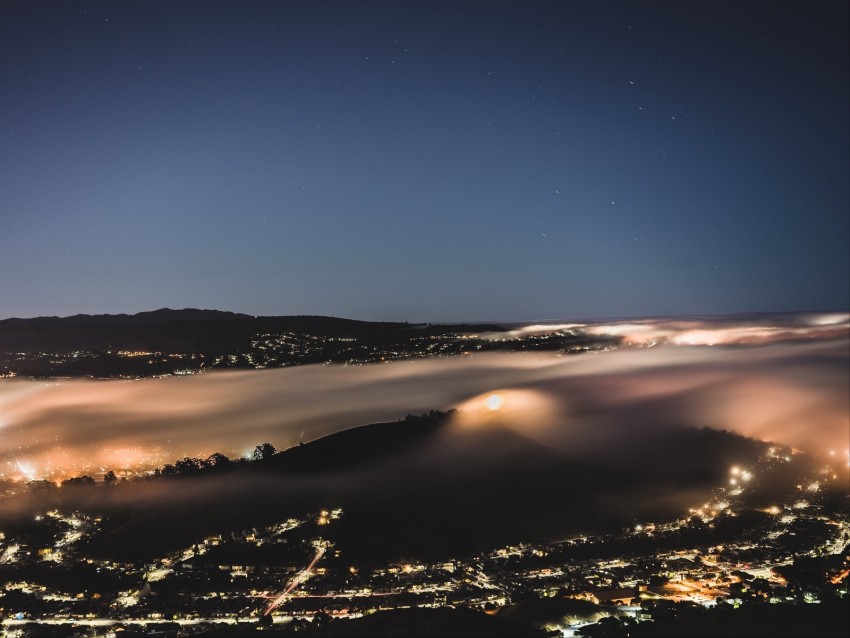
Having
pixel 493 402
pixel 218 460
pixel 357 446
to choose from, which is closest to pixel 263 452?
pixel 218 460

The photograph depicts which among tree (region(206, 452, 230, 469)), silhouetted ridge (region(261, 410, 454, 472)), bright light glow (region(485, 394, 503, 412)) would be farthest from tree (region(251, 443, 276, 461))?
bright light glow (region(485, 394, 503, 412))

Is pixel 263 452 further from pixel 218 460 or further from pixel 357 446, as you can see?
pixel 357 446

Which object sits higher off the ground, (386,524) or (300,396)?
(300,396)

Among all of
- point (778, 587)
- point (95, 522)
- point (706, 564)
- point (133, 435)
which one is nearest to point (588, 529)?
point (706, 564)

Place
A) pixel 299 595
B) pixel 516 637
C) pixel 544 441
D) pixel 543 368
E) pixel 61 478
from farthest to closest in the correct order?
pixel 543 368 < pixel 544 441 < pixel 61 478 < pixel 299 595 < pixel 516 637

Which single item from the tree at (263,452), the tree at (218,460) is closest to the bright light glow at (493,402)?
the tree at (263,452)

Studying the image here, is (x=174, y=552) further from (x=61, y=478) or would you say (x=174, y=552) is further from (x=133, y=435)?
(x=133, y=435)
